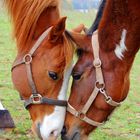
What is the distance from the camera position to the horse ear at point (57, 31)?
347 cm

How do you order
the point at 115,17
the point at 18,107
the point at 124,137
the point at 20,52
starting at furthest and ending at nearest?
1. the point at 18,107
2. the point at 124,137
3. the point at 20,52
4. the point at 115,17

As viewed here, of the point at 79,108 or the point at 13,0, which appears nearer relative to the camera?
the point at 79,108

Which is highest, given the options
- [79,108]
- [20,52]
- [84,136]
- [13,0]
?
[13,0]

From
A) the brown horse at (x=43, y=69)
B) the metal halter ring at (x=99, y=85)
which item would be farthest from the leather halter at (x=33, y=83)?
the metal halter ring at (x=99, y=85)

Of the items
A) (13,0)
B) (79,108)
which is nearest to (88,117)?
(79,108)

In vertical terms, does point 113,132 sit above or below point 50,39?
below

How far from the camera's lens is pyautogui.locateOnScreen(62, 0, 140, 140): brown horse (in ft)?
11.1

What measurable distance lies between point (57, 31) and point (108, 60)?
48cm

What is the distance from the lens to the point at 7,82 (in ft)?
26.3

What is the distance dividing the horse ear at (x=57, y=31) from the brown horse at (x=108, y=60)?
167mm

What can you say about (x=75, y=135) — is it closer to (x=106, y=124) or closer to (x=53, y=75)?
(x=53, y=75)

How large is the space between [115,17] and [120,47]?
0.78 feet

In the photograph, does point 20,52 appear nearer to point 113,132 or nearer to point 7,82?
point 113,132

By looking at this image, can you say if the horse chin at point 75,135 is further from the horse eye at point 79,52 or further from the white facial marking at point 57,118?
the horse eye at point 79,52
